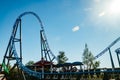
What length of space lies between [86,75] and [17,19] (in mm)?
13401

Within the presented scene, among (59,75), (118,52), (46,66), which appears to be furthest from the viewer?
(46,66)

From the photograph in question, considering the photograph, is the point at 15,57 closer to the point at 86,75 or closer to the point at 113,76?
the point at 86,75

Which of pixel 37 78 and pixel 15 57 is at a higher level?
pixel 15 57

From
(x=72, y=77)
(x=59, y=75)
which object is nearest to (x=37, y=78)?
(x=59, y=75)

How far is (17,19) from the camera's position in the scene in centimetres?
2580

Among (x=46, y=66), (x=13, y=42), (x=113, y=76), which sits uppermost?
(x=13, y=42)

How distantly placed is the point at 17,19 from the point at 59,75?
35.4ft

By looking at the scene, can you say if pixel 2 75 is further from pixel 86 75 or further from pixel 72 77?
pixel 86 75

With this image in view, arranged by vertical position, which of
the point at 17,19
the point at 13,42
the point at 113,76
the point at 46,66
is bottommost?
the point at 113,76

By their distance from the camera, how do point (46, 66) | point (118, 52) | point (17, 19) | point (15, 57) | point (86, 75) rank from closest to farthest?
point (86, 75)
point (15, 57)
point (17, 19)
point (118, 52)
point (46, 66)

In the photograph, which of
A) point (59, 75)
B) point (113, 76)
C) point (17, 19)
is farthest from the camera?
point (17, 19)

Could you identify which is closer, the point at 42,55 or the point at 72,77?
the point at 72,77

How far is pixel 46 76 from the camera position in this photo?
77.0 ft

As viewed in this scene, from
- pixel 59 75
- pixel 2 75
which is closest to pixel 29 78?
pixel 2 75
